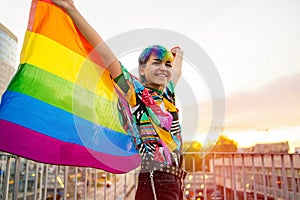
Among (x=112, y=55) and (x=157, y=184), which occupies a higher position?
(x=112, y=55)

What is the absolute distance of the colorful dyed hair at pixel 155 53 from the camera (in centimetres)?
151

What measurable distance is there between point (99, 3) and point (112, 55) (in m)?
2.41

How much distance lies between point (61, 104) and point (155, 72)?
0.88 metres

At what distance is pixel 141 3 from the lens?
369cm

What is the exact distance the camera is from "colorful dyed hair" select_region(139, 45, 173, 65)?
1.51 meters

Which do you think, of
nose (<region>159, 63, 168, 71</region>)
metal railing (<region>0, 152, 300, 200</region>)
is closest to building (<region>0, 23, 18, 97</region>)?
metal railing (<region>0, 152, 300, 200</region>)

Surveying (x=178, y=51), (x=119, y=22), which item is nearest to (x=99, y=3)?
(x=119, y=22)

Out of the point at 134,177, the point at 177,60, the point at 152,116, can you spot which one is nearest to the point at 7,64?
the point at 134,177

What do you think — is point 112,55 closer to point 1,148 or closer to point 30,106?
point 30,106

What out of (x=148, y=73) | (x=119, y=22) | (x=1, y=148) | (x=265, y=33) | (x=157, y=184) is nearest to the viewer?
(x=157, y=184)

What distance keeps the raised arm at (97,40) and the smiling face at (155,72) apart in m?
0.19

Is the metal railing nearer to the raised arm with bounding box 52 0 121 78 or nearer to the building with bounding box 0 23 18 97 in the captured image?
the building with bounding box 0 23 18 97

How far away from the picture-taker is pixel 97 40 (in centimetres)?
145

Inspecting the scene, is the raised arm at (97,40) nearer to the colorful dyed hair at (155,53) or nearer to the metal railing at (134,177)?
the colorful dyed hair at (155,53)
